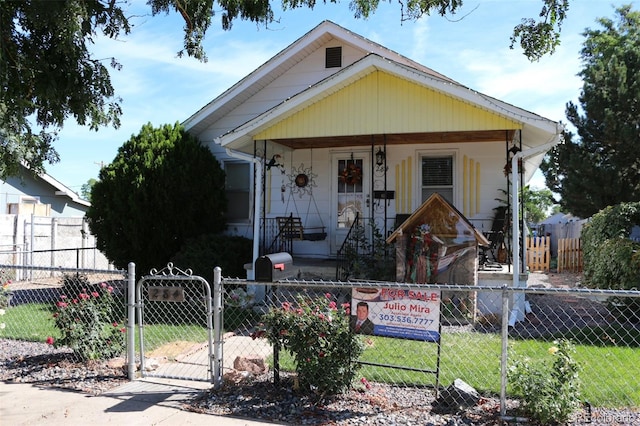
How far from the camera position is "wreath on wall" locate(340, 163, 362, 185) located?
38.0 feet

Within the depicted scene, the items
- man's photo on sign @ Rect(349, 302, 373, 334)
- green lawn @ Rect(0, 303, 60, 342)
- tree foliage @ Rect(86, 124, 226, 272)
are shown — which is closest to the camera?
man's photo on sign @ Rect(349, 302, 373, 334)

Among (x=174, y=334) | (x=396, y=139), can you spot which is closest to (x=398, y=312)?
(x=174, y=334)

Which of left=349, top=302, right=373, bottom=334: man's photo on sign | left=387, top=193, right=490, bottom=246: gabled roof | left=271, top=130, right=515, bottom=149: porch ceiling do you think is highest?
left=271, top=130, right=515, bottom=149: porch ceiling

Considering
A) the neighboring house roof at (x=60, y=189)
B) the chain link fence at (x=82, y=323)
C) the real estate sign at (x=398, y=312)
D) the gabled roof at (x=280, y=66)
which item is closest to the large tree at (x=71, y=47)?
the chain link fence at (x=82, y=323)

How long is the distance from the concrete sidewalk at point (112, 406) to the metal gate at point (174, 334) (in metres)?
0.29

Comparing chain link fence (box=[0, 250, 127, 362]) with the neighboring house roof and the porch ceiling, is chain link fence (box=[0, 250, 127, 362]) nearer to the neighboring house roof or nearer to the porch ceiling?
the porch ceiling

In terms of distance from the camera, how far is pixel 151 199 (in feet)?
36.6

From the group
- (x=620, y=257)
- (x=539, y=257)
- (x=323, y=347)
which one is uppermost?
(x=620, y=257)

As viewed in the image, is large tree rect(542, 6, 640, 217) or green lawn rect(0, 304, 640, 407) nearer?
green lawn rect(0, 304, 640, 407)

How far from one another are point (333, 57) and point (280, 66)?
4.36 ft

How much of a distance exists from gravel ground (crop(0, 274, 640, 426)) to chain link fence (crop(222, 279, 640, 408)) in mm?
264

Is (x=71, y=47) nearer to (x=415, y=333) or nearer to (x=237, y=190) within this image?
(x=415, y=333)

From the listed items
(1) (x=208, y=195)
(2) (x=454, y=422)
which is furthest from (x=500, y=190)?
(2) (x=454, y=422)

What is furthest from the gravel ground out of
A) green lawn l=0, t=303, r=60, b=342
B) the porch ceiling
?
the porch ceiling
